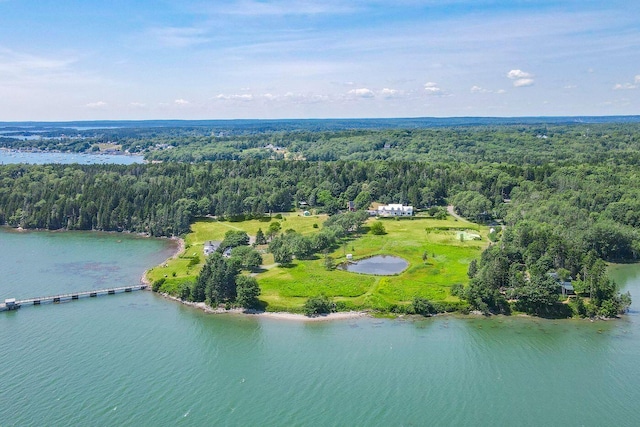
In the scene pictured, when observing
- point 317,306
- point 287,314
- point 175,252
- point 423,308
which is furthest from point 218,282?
point 175,252

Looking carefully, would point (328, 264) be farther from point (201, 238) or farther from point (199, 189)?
point (199, 189)

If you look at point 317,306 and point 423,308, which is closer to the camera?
point 317,306

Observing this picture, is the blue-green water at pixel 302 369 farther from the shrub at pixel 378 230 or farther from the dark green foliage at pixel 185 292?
the shrub at pixel 378 230

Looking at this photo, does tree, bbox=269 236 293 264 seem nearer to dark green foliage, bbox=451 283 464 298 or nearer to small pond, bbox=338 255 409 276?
small pond, bbox=338 255 409 276

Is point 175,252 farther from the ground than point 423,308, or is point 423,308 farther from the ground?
point 423,308

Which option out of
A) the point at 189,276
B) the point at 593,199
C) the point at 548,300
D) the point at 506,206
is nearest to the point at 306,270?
the point at 189,276

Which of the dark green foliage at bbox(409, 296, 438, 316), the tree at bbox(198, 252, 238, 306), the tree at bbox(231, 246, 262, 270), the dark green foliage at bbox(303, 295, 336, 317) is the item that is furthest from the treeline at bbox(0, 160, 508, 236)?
the dark green foliage at bbox(409, 296, 438, 316)

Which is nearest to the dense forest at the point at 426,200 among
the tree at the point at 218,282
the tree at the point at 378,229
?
the tree at the point at 378,229
